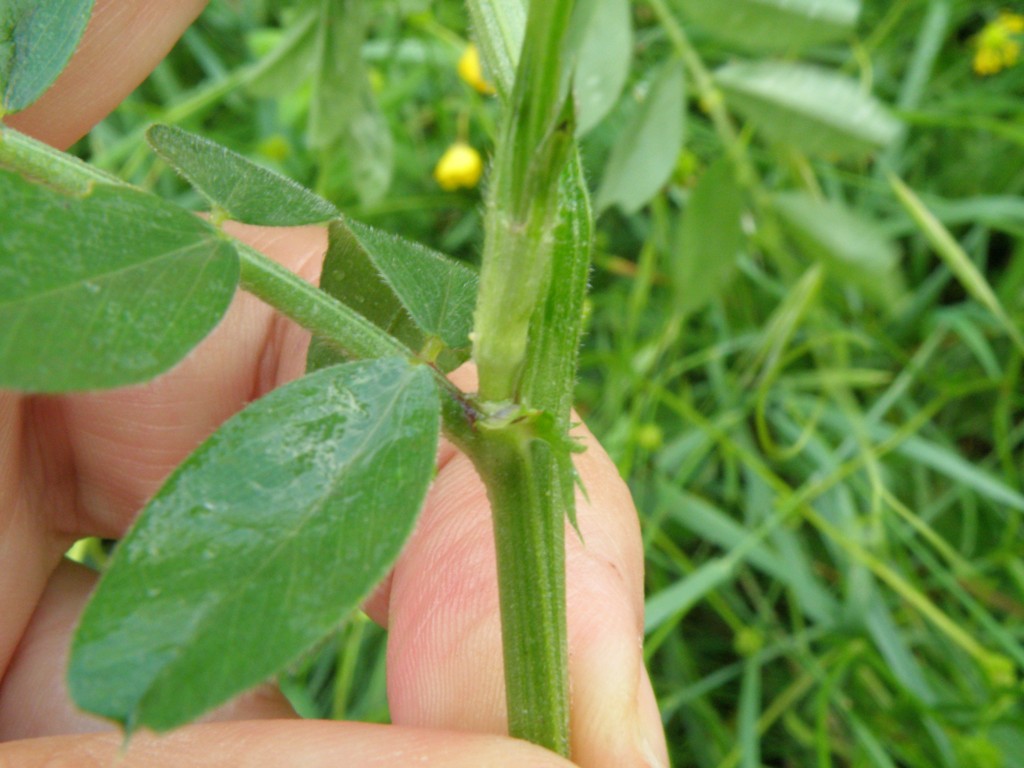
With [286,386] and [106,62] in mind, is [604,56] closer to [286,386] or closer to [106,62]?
[106,62]

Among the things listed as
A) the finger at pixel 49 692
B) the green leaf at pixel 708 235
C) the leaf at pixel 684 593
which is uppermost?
the green leaf at pixel 708 235

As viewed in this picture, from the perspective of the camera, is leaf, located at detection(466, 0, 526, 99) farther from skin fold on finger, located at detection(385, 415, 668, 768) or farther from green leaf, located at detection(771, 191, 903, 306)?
green leaf, located at detection(771, 191, 903, 306)

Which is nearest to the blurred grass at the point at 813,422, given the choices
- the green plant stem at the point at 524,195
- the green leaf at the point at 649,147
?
the green leaf at the point at 649,147

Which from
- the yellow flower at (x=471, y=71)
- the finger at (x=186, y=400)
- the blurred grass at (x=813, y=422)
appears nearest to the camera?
the finger at (x=186, y=400)

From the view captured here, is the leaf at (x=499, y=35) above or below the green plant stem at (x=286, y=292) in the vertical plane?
above

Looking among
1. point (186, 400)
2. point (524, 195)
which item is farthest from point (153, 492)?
point (524, 195)

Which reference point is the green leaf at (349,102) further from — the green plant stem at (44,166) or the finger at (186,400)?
the green plant stem at (44,166)

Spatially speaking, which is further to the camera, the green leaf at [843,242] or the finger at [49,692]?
the finger at [49,692]
